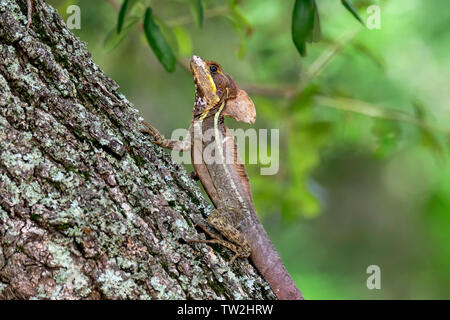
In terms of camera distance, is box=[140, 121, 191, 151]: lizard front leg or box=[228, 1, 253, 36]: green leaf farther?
box=[228, 1, 253, 36]: green leaf

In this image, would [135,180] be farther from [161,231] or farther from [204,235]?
[204,235]

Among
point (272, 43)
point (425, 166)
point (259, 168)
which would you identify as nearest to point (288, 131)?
point (259, 168)

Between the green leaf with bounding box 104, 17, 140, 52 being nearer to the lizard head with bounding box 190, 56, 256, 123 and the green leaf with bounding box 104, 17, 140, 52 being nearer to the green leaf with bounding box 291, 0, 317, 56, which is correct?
the lizard head with bounding box 190, 56, 256, 123

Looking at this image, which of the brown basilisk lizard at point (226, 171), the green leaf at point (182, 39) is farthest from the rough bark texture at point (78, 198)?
the green leaf at point (182, 39)

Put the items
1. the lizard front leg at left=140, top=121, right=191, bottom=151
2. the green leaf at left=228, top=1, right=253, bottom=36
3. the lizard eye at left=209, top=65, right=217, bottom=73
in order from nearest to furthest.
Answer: the lizard front leg at left=140, top=121, right=191, bottom=151 < the green leaf at left=228, top=1, right=253, bottom=36 < the lizard eye at left=209, top=65, right=217, bottom=73

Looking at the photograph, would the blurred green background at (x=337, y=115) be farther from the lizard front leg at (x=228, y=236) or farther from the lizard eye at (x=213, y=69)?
the lizard front leg at (x=228, y=236)

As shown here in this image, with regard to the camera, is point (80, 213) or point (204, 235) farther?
point (204, 235)

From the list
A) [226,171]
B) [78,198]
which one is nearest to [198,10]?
[226,171]

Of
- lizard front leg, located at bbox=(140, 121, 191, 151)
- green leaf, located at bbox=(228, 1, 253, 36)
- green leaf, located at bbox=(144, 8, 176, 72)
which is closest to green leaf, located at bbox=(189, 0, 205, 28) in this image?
green leaf, located at bbox=(144, 8, 176, 72)
